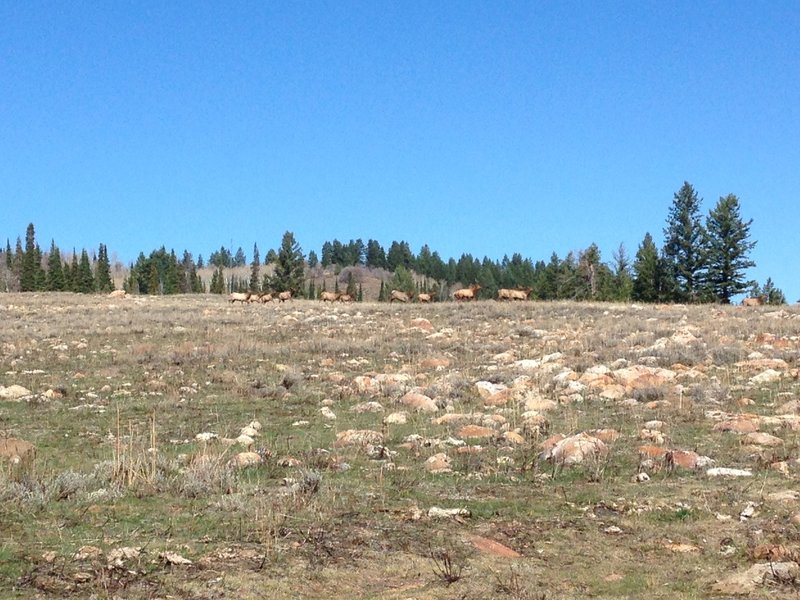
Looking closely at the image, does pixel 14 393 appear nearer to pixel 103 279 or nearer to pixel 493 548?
pixel 493 548

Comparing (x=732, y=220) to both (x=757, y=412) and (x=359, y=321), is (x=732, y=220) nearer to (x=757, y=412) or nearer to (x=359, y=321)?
(x=359, y=321)

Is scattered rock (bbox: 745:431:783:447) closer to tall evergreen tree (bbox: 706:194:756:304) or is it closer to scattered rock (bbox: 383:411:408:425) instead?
scattered rock (bbox: 383:411:408:425)

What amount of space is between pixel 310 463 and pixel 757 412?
6.73 m

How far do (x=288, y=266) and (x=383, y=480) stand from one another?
219 ft

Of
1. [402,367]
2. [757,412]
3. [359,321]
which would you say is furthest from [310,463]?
[359,321]

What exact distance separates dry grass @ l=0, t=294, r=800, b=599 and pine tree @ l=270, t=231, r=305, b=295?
54410mm

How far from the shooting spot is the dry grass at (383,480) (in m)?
5.16

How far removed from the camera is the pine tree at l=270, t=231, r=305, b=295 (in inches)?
2844

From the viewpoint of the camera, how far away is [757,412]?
35.1ft

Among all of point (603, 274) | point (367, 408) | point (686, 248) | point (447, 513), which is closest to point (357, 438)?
point (367, 408)

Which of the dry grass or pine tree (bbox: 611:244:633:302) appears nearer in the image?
the dry grass

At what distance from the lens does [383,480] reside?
7.66 metres

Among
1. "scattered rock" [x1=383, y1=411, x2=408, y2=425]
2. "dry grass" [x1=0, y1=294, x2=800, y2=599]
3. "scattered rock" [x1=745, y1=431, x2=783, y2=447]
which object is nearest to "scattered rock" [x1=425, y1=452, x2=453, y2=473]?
"dry grass" [x1=0, y1=294, x2=800, y2=599]

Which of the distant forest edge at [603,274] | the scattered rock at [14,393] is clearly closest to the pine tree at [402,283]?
the distant forest edge at [603,274]
